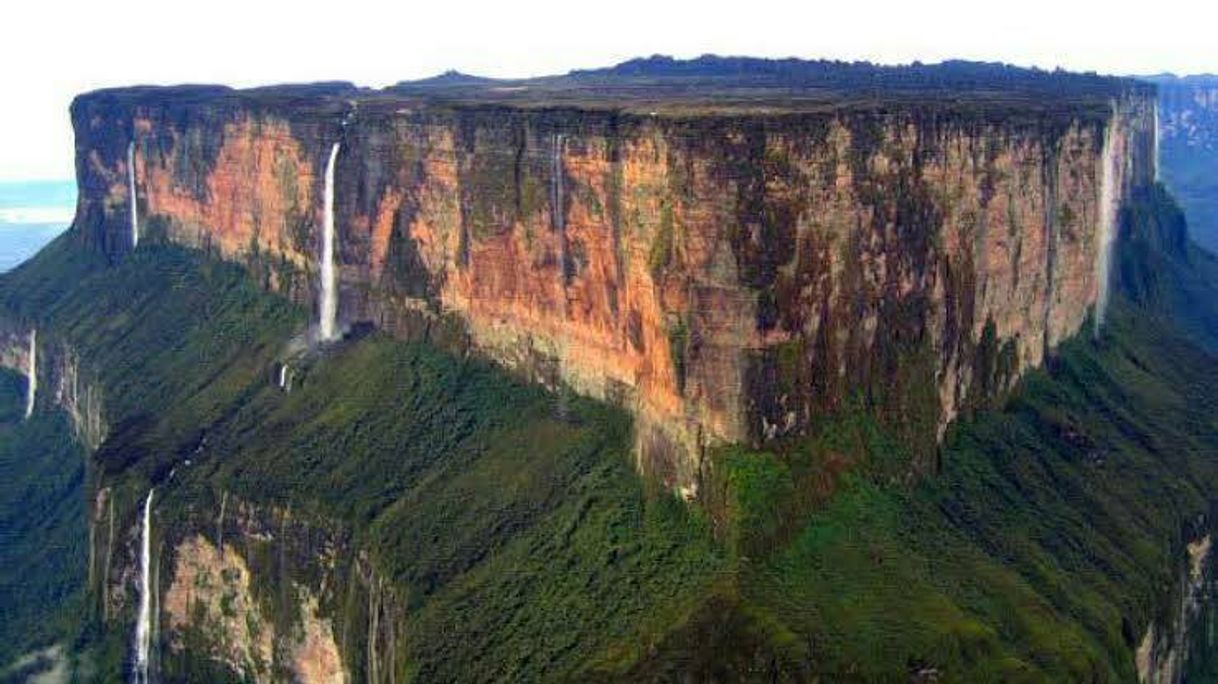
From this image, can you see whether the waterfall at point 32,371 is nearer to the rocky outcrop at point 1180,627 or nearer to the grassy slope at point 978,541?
the grassy slope at point 978,541

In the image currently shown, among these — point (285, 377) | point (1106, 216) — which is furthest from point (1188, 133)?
point (285, 377)

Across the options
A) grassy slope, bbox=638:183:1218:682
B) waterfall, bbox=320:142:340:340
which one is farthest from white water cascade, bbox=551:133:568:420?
waterfall, bbox=320:142:340:340

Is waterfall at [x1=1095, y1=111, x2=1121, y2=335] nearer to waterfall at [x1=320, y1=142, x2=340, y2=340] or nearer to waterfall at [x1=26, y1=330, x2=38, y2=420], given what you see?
waterfall at [x1=320, y1=142, x2=340, y2=340]

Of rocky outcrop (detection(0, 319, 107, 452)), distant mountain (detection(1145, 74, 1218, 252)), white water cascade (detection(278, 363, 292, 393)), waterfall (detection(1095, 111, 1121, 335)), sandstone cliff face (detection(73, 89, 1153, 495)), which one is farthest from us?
distant mountain (detection(1145, 74, 1218, 252))

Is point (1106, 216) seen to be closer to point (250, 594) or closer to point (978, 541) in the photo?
point (978, 541)

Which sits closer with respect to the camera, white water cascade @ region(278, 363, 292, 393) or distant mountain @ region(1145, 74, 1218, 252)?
white water cascade @ region(278, 363, 292, 393)
